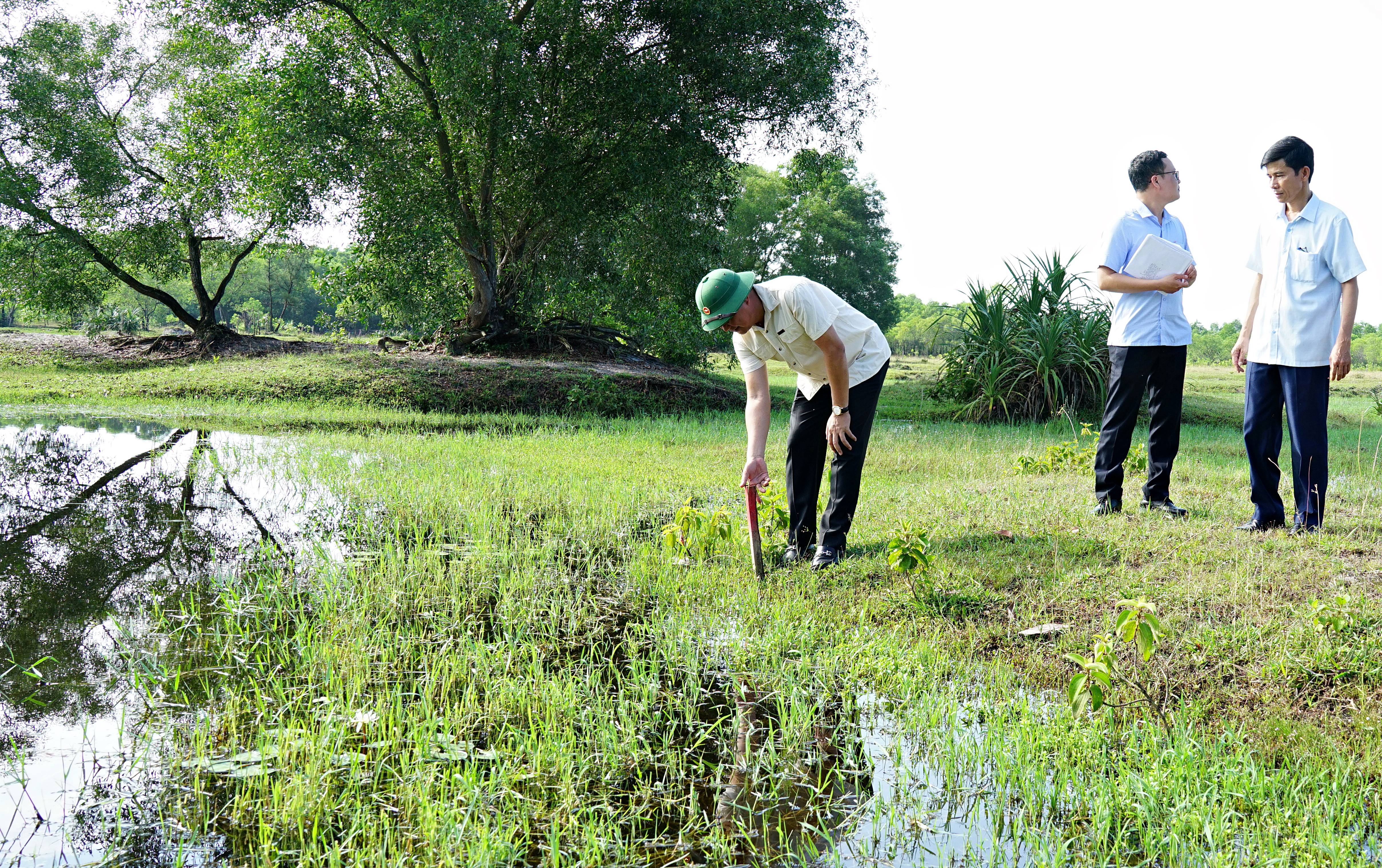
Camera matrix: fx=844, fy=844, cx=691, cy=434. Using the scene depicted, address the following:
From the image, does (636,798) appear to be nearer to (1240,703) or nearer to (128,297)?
(1240,703)

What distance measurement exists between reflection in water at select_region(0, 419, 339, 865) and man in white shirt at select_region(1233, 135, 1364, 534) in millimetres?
5351

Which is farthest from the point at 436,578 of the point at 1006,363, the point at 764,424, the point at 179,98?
the point at 179,98

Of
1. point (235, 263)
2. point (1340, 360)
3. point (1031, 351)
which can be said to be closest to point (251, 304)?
point (235, 263)

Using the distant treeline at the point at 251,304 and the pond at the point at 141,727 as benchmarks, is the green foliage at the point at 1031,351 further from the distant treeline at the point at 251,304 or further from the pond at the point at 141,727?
the distant treeline at the point at 251,304

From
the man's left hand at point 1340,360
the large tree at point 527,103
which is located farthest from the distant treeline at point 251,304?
the man's left hand at point 1340,360

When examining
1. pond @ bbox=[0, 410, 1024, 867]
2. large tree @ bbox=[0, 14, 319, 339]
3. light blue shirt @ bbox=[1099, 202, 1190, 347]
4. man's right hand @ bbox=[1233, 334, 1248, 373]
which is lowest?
pond @ bbox=[0, 410, 1024, 867]

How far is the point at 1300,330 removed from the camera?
4648 millimetres

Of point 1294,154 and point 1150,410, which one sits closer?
point 1294,154

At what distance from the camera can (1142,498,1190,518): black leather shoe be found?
17.1 feet

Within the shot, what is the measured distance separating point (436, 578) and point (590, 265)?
47.7ft

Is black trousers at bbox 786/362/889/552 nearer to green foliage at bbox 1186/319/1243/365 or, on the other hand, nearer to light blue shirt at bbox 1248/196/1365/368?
light blue shirt at bbox 1248/196/1365/368

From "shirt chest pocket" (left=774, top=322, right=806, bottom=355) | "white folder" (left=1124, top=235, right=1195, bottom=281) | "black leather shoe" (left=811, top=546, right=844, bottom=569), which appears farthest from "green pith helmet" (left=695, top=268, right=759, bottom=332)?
"white folder" (left=1124, top=235, right=1195, bottom=281)

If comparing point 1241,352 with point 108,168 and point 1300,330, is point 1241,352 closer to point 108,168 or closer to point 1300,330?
point 1300,330

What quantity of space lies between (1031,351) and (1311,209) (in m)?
8.41
